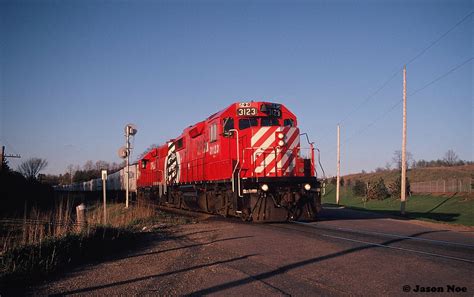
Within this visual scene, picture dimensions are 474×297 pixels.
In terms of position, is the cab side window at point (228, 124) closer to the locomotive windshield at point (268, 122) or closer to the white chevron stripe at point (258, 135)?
the locomotive windshield at point (268, 122)

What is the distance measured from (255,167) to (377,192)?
35592 millimetres

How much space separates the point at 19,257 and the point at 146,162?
2656 cm

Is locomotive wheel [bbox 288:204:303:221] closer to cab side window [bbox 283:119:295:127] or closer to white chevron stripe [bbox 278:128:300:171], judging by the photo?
white chevron stripe [bbox 278:128:300:171]

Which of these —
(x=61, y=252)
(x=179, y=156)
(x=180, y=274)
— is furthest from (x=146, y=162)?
(x=180, y=274)

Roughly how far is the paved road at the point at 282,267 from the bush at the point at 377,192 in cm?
3642

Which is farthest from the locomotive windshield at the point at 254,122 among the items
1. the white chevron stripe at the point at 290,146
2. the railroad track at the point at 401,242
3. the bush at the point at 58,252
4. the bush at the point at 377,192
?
the bush at the point at 377,192

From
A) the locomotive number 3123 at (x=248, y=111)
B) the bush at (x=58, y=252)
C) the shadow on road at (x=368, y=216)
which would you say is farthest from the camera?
the shadow on road at (x=368, y=216)

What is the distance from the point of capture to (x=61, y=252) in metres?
9.54

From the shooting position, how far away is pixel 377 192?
4709 cm

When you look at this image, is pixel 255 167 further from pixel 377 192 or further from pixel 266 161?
pixel 377 192

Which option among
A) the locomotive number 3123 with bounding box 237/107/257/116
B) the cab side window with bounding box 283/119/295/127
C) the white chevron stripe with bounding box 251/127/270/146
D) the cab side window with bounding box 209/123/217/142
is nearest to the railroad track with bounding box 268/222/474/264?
the white chevron stripe with bounding box 251/127/270/146

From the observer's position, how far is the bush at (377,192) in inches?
1851

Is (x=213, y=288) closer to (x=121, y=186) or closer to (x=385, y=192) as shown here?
(x=121, y=186)

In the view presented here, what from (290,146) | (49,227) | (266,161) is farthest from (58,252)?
(290,146)
